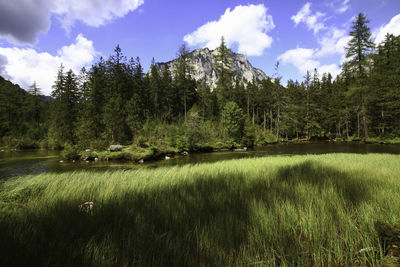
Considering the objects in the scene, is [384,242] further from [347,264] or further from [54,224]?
[54,224]

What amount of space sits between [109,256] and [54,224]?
53.6 inches

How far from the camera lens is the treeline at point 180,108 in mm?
24141

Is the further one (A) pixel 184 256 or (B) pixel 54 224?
(B) pixel 54 224

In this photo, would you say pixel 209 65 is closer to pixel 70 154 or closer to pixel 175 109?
pixel 175 109

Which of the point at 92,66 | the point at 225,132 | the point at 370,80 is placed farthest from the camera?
the point at 92,66

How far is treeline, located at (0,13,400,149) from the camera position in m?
24.1

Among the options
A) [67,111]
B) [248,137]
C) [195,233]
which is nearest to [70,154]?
[67,111]

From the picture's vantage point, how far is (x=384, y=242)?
158 centimetres

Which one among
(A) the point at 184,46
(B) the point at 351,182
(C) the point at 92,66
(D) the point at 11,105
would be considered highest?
(A) the point at 184,46

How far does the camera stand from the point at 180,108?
48.0m

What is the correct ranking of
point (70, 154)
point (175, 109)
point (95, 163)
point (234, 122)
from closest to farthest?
point (95, 163), point (70, 154), point (234, 122), point (175, 109)

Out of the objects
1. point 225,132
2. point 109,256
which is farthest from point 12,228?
point 225,132

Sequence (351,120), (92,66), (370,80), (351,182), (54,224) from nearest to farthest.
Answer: (54,224)
(351,182)
(370,80)
(92,66)
(351,120)

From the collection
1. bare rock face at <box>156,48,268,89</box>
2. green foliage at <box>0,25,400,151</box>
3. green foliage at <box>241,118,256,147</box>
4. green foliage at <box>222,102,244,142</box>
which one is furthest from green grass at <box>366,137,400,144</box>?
bare rock face at <box>156,48,268,89</box>
